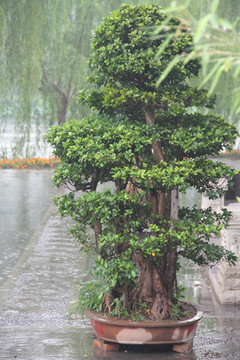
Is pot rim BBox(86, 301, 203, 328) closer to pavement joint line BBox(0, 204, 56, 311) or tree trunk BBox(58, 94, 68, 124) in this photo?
pavement joint line BBox(0, 204, 56, 311)

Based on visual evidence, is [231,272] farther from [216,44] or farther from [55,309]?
[216,44]

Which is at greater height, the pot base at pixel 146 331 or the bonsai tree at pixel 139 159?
the bonsai tree at pixel 139 159

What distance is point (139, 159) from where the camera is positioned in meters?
6.30

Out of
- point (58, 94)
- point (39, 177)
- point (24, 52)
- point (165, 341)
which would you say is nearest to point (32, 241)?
point (24, 52)

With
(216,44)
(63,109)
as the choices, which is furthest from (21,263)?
(63,109)

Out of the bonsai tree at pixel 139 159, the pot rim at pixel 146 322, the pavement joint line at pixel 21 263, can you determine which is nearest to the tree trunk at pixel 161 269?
the bonsai tree at pixel 139 159

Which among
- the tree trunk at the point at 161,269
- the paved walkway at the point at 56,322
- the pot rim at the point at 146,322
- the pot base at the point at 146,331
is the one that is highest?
the tree trunk at the point at 161,269

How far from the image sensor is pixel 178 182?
555cm

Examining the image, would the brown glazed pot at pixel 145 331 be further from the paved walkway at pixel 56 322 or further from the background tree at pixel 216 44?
the background tree at pixel 216 44

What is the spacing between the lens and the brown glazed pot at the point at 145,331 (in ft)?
19.0

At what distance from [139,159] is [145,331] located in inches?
67.0

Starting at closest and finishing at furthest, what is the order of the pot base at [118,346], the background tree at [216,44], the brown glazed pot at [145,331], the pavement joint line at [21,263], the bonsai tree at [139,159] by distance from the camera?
the background tree at [216,44] → the bonsai tree at [139,159] → the brown glazed pot at [145,331] → the pot base at [118,346] → the pavement joint line at [21,263]

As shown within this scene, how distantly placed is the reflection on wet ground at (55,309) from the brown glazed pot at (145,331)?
18cm

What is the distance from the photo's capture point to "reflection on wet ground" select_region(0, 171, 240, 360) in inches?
239
